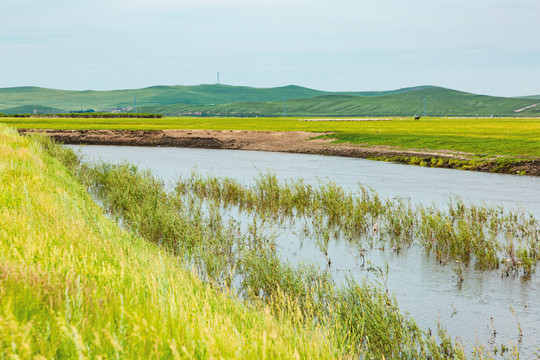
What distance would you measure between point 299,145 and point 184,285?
52.0 m

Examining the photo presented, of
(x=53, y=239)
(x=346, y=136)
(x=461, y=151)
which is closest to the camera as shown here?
(x=53, y=239)

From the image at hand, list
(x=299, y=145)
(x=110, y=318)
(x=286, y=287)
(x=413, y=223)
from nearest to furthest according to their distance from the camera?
(x=110, y=318)
(x=286, y=287)
(x=413, y=223)
(x=299, y=145)

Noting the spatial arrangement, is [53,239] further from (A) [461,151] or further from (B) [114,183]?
(A) [461,151]

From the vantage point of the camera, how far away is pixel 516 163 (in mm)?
37938

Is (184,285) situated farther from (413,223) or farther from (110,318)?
(413,223)

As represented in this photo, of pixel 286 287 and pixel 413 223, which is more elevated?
pixel 286 287

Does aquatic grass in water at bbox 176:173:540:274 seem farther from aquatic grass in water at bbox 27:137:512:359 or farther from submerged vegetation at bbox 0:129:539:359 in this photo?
aquatic grass in water at bbox 27:137:512:359

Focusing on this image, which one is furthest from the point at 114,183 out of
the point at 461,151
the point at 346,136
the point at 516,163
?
the point at 346,136

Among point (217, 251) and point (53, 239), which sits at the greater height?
point (53, 239)

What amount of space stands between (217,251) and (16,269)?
25.1ft

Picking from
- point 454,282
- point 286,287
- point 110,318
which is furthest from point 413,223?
point 110,318

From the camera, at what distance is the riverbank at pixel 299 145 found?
129ft

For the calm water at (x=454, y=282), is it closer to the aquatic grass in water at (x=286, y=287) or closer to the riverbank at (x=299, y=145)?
the aquatic grass in water at (x=286, y=287)

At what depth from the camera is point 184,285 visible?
7895 mm
